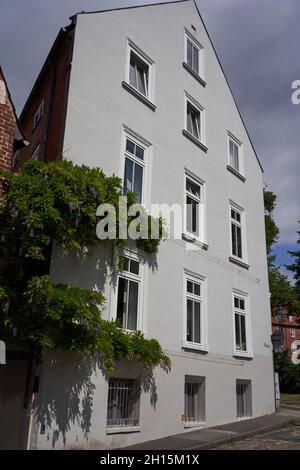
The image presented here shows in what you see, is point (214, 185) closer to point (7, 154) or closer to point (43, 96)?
point (43, 96)

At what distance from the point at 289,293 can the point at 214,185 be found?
15891 millimetres

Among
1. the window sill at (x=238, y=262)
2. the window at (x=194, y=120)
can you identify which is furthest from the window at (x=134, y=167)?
the window sill at (x=238, y=262)

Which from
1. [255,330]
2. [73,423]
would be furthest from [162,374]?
[255,330]

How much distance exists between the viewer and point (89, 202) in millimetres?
9172

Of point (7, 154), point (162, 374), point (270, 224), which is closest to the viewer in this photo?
point (7, 154)

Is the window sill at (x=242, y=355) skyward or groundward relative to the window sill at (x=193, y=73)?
groundward

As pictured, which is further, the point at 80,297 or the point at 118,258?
the point at 118,258

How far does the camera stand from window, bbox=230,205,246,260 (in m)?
16.5

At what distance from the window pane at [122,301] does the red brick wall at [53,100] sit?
3166mm

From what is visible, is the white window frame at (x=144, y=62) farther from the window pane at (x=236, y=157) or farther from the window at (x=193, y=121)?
the window pane at (x=236, y=157)

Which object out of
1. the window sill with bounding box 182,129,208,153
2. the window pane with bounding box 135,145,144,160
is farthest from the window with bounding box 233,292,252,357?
the window pane with bounding box 135,145,144,160

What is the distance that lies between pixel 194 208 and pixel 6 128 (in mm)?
6445

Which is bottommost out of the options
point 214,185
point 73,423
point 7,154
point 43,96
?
point 73,423

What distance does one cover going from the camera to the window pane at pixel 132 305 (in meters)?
11.1
